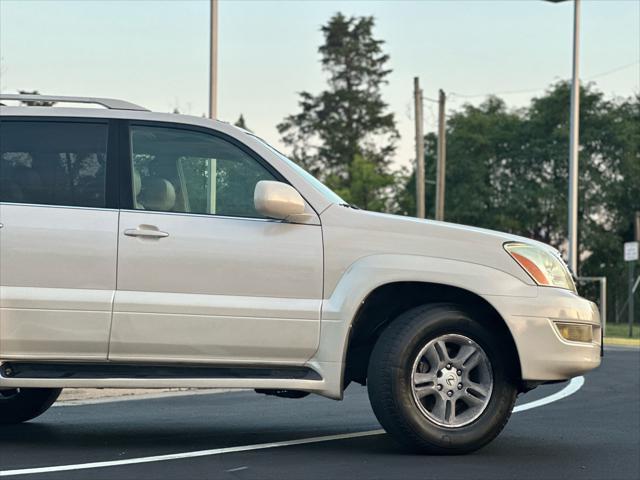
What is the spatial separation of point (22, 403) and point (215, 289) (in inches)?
87.9

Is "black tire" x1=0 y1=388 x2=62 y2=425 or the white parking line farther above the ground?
"black tire" x1=0 y1=388 x2=62 y2=425

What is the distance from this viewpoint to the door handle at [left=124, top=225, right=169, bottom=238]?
6.98 metres

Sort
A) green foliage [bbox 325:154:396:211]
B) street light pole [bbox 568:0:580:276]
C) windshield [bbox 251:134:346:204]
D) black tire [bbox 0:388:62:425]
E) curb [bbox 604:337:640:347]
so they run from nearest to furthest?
windshield [bbox 251:134:346:204] < black tire [bbox 0:388:62:425] < curb [bbox 604:337:640:347] < street light pole [bbox 568:0:580:276] < green foliage [bbox 325:154:396:211]

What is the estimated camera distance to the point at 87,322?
691cm

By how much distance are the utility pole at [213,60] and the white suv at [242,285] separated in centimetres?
1266

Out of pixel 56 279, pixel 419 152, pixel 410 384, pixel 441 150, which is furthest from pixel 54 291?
pixel 441 150

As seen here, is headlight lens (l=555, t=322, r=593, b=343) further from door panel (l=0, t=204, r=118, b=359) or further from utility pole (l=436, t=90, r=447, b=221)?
utility pole (l=436, t=90, r=447, b=221)

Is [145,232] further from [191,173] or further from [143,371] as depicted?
[143,371]

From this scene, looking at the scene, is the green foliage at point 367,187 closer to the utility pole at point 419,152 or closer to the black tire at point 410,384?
the utility pole at point 419,152

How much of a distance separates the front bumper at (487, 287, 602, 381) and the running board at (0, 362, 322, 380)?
1132 mm

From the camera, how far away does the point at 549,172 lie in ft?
172

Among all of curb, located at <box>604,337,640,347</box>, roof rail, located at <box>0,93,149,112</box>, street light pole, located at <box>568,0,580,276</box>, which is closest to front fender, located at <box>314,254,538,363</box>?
Answer: roof rail, located at <box>0,93,149,112</box>

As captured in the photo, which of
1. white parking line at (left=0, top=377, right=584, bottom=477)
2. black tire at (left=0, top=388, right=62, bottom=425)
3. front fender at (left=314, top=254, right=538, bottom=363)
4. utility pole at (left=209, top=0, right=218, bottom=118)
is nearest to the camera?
white parking line at (left=0, top=377, right=584, bottom=477)

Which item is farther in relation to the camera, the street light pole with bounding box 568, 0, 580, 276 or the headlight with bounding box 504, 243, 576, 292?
the street light pole with bounding box 568, 0, 580, 276
